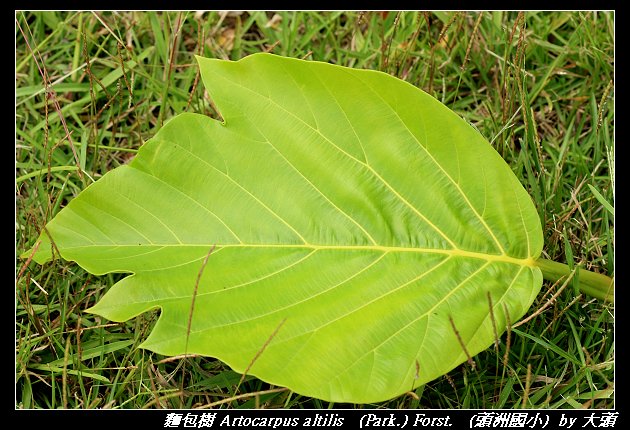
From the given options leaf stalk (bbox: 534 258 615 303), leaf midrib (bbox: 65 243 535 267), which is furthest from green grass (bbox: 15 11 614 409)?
leaf midrib (bbox: 65 243 535 267)

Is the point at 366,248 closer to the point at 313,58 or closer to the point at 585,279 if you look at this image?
the point at 585,279

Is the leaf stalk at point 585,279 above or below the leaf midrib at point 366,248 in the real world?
below

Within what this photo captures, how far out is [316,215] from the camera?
160 cm

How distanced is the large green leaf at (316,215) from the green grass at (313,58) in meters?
0.18

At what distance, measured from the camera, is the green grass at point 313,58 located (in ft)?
5.67

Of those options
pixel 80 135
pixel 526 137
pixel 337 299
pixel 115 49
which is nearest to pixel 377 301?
pixel 337 299

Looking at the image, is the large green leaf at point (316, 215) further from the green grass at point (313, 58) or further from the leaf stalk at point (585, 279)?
the green grass at point (313, 58)

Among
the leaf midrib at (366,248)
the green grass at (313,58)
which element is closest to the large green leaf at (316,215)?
the leaf midrib at (366,248)

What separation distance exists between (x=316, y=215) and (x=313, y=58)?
710 mm

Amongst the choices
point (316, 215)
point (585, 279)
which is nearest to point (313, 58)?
point (316, 215)

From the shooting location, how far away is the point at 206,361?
1767 mm

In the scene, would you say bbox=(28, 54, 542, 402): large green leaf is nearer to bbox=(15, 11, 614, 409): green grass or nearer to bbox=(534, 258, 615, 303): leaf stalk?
bbox=(534, 258, 615, 303): leaf stalk

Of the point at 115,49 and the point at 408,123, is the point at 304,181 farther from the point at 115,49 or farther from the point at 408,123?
the point at 115,49

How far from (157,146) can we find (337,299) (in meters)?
0.49
